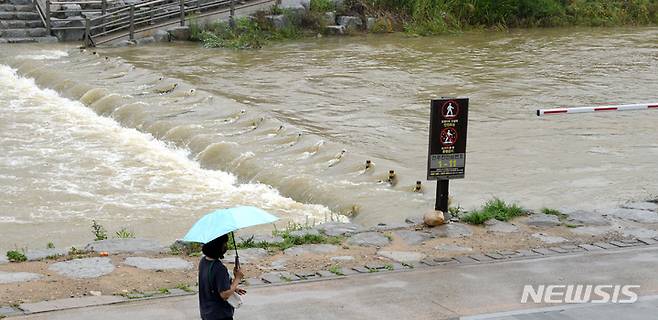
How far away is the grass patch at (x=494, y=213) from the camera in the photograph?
1078 centimetres

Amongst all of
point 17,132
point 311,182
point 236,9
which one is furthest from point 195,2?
point 311,182

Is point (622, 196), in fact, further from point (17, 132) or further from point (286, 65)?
point (286, 65)

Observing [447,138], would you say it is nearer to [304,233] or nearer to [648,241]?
[304,233]

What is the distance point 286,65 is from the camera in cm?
2650

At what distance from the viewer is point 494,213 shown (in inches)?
434

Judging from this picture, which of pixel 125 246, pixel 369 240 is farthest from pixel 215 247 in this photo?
pixel 369 240

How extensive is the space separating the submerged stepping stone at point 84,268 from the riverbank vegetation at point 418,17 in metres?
21.3

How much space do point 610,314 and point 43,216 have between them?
817cm

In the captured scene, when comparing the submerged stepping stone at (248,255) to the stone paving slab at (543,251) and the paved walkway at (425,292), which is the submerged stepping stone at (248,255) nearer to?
the paved walkway at (425,292)

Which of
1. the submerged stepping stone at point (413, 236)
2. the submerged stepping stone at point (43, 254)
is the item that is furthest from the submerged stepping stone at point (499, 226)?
the submerged stepping stone at point (43, 254)

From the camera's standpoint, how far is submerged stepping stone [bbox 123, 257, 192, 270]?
916cm

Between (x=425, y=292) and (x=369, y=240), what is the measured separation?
71.2 inches

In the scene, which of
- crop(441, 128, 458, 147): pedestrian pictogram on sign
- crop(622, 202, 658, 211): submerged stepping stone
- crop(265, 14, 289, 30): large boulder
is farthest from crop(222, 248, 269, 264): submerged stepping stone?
crop(265, 14, 289, 30): large boulder

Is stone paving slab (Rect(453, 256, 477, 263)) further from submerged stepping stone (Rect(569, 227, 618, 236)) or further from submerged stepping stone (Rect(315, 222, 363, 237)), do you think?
submerged stepping stone (Rect(569, 227, 618, 236))
